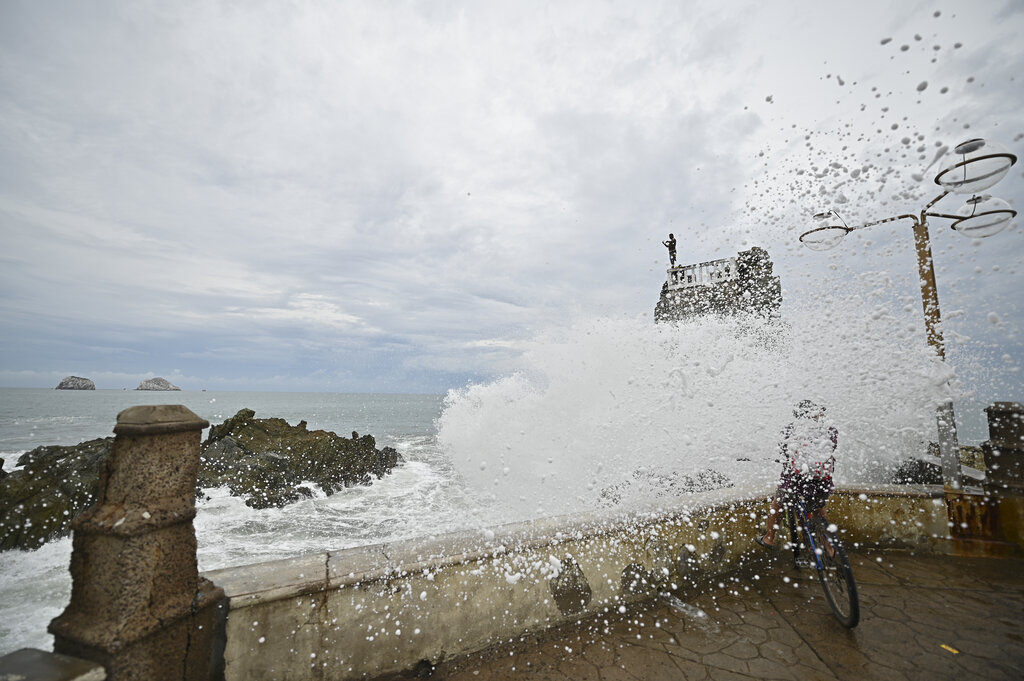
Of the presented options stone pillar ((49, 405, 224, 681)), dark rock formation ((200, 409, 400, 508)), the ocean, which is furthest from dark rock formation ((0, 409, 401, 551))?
stone pillar ((49, 405, 224, 681))

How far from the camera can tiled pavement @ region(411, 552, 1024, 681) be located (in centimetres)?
273

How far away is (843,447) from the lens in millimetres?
10648

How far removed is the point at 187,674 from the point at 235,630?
0.23m

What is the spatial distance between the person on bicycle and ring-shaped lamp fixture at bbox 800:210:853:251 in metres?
2.90

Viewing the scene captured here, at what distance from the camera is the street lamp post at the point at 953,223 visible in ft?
12.9

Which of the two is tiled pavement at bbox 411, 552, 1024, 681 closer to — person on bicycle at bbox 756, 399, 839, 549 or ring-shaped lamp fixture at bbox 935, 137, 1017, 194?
person on bicycle at bbox 756, 399, 839, 549

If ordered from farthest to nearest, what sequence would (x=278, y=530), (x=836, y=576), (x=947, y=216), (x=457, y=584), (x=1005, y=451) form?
(x=278, y=530), (x=947, y=216), (x=1005, y=451), (x=836, y=576), (x=457, y=584)

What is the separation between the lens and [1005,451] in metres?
4.78

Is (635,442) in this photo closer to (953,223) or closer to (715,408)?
(715,408)

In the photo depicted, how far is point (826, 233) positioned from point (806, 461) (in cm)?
343

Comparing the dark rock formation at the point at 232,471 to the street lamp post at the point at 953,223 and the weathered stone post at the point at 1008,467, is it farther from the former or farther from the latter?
the weathered stone post at the point at 1008,467

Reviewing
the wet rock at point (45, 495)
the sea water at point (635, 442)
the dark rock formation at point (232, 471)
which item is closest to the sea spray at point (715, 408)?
the sea water at point (635, 442)

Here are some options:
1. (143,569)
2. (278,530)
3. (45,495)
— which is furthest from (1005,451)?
(45,495)

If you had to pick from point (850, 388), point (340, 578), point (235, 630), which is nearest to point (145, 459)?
point (235, 630)
